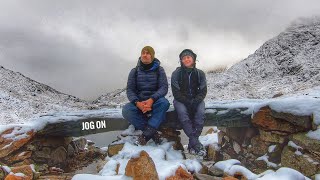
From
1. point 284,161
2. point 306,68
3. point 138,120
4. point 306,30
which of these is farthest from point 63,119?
point 306,30

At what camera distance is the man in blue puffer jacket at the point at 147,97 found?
840 cm

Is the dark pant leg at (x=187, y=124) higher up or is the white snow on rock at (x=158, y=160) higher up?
the dark pant leg at (x=187, y=124)

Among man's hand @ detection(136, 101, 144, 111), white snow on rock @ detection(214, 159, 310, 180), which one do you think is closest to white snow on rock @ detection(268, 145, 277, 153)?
white snow on rock @ detection(214, 159, 310, 180)

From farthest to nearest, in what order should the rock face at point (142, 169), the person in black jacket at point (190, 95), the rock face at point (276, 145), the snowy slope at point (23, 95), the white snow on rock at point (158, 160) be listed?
1. the snowy slope at point (23, 95)
2. the person in black jacket at point (190, 95)
3. the rock face at point (276, 145)
4. the white snow on rock at point (158, 160)
5. the rock face at point (142, 169)

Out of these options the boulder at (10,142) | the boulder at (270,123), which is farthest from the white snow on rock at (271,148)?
the boulder at (10,142)

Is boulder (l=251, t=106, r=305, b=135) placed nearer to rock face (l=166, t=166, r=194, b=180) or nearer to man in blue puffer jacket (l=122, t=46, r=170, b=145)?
man in blue puffer jacket (l=122, t=46, r=170, b=145)

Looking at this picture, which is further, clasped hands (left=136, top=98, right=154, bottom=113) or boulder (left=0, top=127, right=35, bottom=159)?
boulder (left=0, top=127, right=35, bottom=159)

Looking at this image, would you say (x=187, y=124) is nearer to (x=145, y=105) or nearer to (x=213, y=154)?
(x=145, y=105)

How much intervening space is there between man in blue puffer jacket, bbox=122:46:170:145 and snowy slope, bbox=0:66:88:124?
2016cm

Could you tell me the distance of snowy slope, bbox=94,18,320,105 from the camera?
67125 millimetres

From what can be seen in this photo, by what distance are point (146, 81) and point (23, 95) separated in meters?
32.6

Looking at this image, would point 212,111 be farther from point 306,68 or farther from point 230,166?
point 306,68

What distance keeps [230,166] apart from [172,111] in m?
2.52

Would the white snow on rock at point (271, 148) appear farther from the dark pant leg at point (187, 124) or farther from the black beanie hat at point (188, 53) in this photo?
the black beanie hat at point (188, 53)
